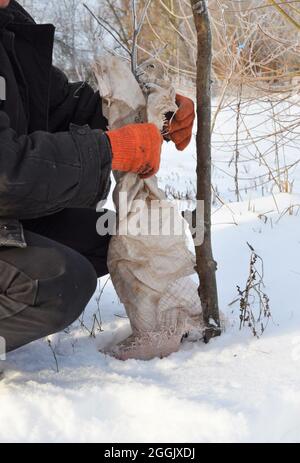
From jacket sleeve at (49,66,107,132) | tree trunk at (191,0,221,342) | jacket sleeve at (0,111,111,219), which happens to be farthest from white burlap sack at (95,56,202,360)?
jacket sleeve at (0,111,111,219)

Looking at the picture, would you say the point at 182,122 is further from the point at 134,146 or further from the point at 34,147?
the point at 34,147

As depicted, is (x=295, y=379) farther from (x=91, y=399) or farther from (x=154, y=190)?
(x=154, y=190)

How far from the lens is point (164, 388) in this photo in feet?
5.00

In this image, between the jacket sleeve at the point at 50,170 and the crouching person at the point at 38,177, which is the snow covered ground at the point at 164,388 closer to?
the crouching person at the point at 38,177

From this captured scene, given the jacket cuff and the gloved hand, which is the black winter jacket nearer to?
the jacket cuff

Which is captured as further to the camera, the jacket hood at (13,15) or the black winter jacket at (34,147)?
the jacket hood at (13,15)

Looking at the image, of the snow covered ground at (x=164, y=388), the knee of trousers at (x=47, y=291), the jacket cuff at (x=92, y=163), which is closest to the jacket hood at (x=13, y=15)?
the jacket cuff at (x=92, y=163)

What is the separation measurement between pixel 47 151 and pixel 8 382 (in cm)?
70

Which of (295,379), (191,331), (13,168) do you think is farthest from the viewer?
(191,331)

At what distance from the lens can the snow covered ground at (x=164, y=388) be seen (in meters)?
1.35

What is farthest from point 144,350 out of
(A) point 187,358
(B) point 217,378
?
(B) point 217,378

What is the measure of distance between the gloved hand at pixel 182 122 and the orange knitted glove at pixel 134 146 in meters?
0.28

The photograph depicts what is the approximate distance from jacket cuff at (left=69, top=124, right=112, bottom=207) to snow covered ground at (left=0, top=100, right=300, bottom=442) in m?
0.54

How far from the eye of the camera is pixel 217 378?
1604 mm
